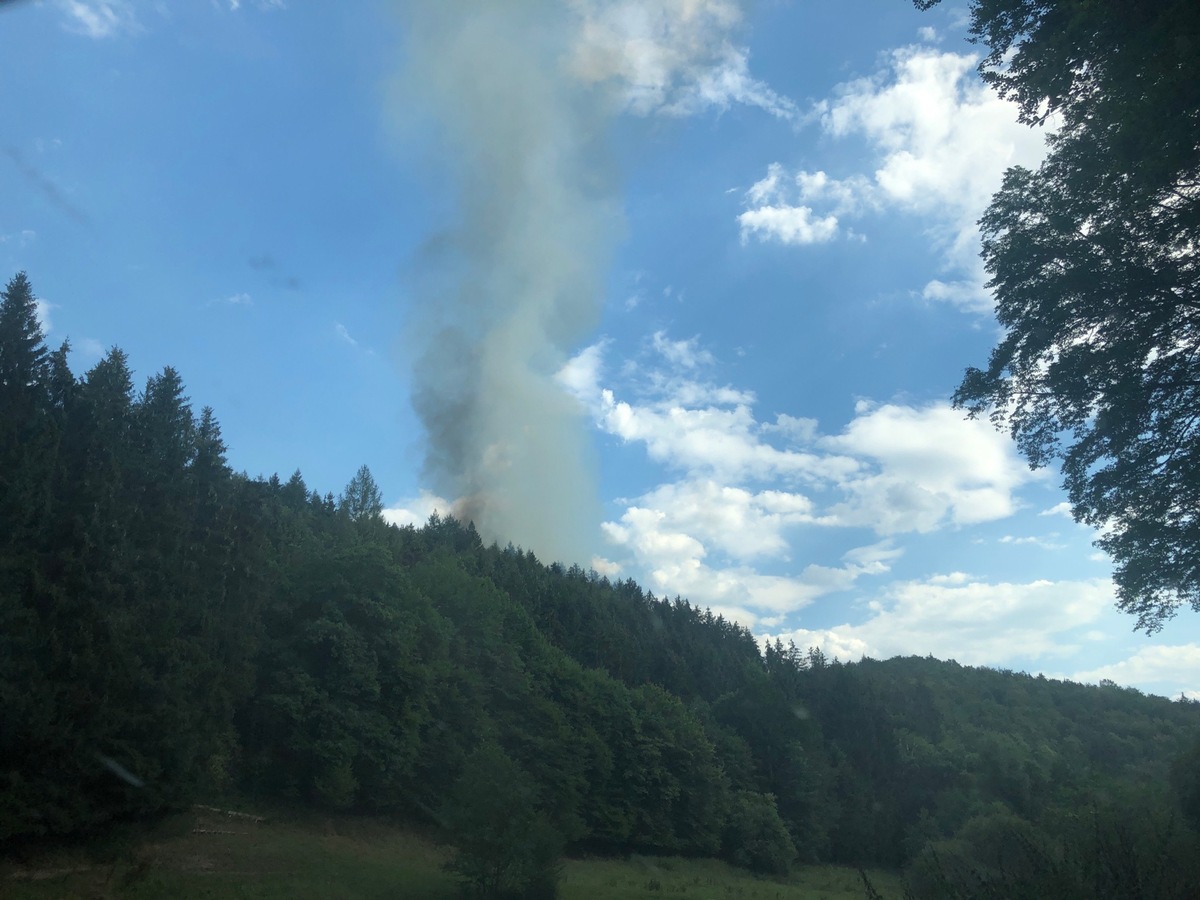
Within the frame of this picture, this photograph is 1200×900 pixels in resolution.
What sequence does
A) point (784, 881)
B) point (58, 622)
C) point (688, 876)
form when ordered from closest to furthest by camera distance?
point (58, 622) → point (688, 876) → point (784, 881)

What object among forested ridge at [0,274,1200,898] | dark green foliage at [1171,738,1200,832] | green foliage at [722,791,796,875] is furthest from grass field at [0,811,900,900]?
green foliage at [722,791,796,875]

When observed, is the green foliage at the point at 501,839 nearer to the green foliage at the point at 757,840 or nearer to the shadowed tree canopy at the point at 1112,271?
the shadowed tree canopy at the point at 1112,271

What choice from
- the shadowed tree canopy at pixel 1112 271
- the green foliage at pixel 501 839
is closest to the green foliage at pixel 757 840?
the green foliage at pixel 501 839

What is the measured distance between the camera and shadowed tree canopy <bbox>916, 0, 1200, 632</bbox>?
11.1 m

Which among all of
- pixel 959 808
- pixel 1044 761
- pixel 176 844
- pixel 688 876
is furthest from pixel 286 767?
pixel 1044 761

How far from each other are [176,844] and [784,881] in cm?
4917

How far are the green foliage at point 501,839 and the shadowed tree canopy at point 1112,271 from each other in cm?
2148

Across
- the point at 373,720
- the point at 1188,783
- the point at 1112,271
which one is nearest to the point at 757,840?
the point at 373,720

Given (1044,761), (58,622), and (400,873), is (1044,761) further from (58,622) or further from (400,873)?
(58,622)

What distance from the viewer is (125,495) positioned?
33.7 m

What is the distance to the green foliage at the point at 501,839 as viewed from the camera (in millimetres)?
29109

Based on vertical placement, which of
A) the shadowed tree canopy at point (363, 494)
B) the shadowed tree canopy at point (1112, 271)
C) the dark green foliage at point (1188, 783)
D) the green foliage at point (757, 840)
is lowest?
the green foliage at point (757, 840)

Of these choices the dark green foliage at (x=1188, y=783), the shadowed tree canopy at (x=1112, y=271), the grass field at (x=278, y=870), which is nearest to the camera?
the shadowed tree canopy at (x=1112, y=271)

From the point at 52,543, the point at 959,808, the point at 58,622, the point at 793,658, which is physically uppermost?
the point at 793,658
